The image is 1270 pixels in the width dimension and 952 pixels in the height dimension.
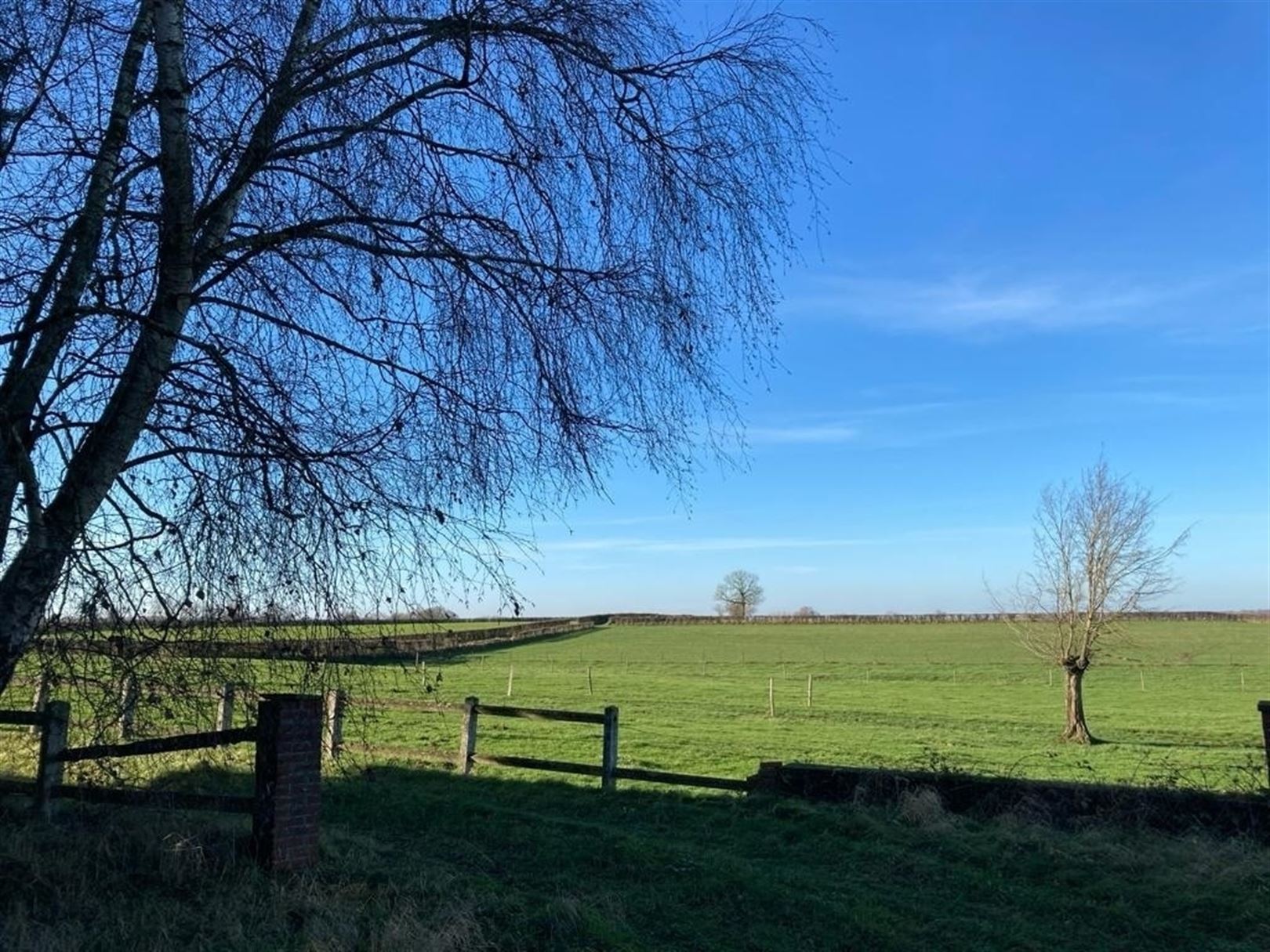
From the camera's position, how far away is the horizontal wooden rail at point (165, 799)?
6.66 metres

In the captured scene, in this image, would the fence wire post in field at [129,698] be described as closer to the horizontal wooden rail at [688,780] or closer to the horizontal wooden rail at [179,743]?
the horizontal wooden rail at [179,743]

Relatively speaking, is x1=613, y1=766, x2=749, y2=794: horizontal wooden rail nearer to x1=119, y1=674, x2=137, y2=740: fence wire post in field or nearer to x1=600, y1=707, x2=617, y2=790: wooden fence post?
x1=600, y1=707, x2=617, y2=790: wooden fence post

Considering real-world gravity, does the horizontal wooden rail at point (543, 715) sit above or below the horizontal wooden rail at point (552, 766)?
above

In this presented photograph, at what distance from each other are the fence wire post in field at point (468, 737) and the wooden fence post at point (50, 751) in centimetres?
513

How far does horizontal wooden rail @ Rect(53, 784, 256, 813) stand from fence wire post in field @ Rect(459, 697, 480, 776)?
574 cm

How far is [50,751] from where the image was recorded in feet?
27.8

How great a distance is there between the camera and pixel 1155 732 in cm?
2703

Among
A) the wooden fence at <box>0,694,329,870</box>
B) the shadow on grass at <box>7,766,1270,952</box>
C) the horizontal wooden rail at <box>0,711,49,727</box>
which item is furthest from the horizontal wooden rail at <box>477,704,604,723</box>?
the wooden fence at <box>0,694,329,870</box>

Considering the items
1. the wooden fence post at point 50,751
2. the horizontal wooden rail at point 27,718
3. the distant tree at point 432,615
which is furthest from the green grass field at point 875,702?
the horizontal wooden rail at point 27,718

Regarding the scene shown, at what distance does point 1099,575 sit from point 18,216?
84.6 ft

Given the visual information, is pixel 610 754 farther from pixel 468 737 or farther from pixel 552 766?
pixel 468 737

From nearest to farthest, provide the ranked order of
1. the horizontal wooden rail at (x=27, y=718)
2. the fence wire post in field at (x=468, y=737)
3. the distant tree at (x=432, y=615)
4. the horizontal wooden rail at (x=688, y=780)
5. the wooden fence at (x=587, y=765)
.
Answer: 1. the distant tree at (x=432, y=615)
2. the horizontal wooden rail at (x=27, y=718)
3. the horizontal wooden rail at (x=688, y=780)
4. the wooden fence at (x=587, y=765)
5. the fence wire post in field at (x=468, y=737)

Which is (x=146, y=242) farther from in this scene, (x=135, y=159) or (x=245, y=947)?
(x=245, y=947)

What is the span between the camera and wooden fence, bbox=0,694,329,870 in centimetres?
646
